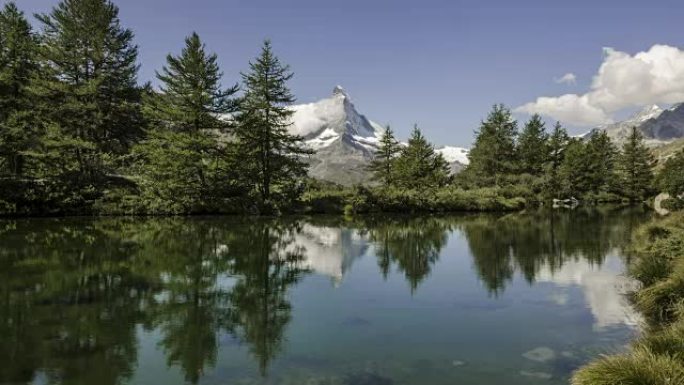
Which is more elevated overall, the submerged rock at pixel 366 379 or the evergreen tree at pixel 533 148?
the evergreen tree at pixel 533 148

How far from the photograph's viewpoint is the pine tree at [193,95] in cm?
3975

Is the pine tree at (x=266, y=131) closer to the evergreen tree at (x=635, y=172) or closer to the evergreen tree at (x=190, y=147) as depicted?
the evergreen tree at (x=190, y=147)

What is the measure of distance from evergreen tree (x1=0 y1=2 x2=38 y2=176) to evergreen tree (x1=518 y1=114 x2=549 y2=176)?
2348 inches

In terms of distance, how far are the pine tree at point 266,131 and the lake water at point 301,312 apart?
2046cm

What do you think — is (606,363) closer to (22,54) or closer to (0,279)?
(0,279)

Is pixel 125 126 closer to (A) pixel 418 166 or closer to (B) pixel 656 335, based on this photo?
(A) pixel 418 166

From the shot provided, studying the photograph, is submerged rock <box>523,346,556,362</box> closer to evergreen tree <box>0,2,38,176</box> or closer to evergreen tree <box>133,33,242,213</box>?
evergreen tree <box>133,33,242,213</box>

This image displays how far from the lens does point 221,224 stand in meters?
32.8

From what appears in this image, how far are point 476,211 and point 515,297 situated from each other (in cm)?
4172

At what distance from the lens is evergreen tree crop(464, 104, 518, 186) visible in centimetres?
7100

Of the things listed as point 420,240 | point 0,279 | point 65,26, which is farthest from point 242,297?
point 65,26

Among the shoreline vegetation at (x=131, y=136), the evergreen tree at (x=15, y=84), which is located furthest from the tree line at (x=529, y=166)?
the evergreen tree at (x=15, y=84)

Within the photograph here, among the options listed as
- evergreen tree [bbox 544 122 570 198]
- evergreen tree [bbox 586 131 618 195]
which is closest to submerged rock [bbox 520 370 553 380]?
evergreen tree [bbox 544 122 570 198]

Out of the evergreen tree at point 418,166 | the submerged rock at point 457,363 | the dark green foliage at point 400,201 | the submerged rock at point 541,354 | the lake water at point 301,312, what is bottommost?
the submerged rock at point 541,354
